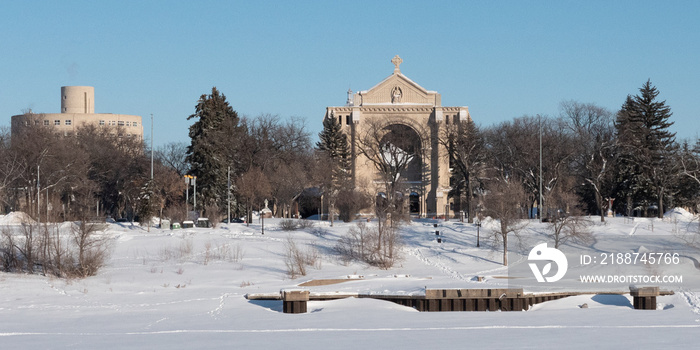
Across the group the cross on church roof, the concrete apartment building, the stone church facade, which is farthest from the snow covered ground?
the concrete apartment building

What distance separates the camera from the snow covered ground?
2267 centimetres

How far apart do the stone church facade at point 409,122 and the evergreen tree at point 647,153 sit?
14944 millimetres

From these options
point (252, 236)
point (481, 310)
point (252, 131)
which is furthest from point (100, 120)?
point (481, 310)

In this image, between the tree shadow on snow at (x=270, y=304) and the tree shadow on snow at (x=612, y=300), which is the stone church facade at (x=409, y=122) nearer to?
the tree shadow on snow at (x=612, y=300)

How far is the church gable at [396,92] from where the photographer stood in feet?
242

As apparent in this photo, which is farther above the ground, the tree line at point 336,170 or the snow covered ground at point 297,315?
the tree line at point 336,170

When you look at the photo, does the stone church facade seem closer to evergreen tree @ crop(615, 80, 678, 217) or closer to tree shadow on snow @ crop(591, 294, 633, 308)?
evergreen tree @ crop(615, 80, 678, 217)

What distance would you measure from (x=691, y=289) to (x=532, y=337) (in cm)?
1181

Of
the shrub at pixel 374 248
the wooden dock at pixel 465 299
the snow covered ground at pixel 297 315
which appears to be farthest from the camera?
the shrub at pixel 374 248

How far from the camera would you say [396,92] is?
7388 cm

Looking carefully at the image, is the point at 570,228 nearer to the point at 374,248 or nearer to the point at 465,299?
the point at 374,248

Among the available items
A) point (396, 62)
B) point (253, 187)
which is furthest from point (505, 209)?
point (396, 62)

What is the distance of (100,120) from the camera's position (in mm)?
135875

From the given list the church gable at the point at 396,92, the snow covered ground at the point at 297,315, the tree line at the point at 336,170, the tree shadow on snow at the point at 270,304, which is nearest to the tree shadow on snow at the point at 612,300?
the snow covered ground at the point at 297,315
